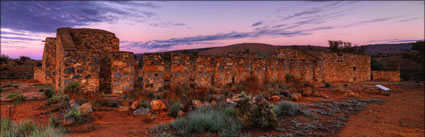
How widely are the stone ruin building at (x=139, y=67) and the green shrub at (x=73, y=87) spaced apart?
27 centimetres

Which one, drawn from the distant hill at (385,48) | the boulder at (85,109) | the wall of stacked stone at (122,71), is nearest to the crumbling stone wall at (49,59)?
the wall of stacked stone at (122,71)

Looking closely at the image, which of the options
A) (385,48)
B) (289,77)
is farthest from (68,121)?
(385,48)

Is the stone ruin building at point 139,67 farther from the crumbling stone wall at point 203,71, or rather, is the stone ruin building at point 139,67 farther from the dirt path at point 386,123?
the dirt path at point 386,123

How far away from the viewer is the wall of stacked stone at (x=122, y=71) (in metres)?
7.96

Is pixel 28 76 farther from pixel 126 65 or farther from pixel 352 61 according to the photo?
pixel 352 61

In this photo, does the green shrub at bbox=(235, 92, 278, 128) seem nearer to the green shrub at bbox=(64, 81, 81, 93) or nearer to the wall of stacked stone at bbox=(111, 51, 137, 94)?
the wall of stacked stone at bbox=(111, 51, 137, 94)

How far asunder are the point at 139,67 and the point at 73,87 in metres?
3.21

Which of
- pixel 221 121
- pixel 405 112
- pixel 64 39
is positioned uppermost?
pixel 64 39

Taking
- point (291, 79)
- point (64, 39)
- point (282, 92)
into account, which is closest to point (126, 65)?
point (64, 39)

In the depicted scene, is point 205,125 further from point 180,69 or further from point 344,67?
point 344,67

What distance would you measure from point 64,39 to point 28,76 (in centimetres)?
2064

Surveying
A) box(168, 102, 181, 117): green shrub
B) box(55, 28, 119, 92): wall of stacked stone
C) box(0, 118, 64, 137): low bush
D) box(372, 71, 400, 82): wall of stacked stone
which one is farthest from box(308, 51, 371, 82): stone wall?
box(0, 118, 64, 137): low bush

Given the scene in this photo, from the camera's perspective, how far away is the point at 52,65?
47.2 feet

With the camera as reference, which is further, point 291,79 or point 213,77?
point 291,79
